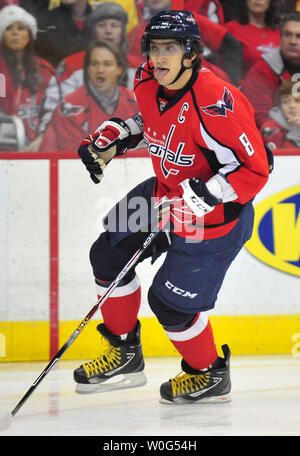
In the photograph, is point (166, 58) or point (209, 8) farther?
point (209, 8)

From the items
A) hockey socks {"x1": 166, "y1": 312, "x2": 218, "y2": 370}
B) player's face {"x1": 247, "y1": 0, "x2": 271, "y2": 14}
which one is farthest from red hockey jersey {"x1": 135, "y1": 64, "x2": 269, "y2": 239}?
player's face {"x1": 247, "y1": 0, "x2": 271, "y2": 14}

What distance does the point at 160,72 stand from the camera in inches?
108

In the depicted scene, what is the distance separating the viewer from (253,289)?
12.4ft

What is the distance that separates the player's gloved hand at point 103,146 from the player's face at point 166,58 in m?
0.35

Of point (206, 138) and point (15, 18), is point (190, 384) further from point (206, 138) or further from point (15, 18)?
point (15, 18)

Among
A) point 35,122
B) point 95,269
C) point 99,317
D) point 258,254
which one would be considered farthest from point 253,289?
point 35,122

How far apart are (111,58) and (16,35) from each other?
45 cm

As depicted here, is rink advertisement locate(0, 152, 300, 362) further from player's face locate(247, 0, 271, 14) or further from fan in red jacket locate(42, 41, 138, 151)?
player's face locate(247, 0, 271, 14)

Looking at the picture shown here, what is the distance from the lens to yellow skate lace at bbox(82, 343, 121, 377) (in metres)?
3.13

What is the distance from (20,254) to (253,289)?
1.04m

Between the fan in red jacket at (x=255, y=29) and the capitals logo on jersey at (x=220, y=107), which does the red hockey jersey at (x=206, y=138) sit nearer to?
the capitals logo on jersey at (x=220, y=107)

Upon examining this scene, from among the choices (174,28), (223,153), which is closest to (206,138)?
(223,153)

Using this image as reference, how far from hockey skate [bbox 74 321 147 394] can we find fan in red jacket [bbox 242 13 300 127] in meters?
1.34

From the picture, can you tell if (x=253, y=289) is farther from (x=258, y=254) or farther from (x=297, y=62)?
(x=297, y=62)
